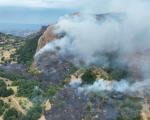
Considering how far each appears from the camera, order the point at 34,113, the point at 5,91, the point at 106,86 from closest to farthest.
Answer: the point at 34,113 < the point at 106,86 < the point at 5,91

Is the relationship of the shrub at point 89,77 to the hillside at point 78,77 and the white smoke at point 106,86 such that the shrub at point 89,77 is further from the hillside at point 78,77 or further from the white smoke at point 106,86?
the white smoke at point 106,86

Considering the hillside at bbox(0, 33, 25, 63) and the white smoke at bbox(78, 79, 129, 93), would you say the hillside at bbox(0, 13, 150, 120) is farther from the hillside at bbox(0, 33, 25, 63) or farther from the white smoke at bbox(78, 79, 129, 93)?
the hillside at bbox(0, 33, 25, 63)

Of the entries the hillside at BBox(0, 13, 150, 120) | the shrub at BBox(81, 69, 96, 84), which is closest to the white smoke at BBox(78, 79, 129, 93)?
the hillside at BBox(0, 13, 150, 120)

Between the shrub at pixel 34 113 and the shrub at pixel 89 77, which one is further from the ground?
the shrub at pixel 89 77

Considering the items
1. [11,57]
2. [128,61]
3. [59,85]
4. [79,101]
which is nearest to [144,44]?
[128,61]

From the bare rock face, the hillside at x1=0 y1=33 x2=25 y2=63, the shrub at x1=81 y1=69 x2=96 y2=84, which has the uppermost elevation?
the bare rock face

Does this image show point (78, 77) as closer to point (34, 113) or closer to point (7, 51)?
point (34, 113)

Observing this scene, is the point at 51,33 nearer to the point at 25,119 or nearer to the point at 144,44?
the point at 144,44

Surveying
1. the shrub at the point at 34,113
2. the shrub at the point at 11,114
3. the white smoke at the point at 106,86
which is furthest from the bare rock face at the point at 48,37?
the shrub at the point at 11,114

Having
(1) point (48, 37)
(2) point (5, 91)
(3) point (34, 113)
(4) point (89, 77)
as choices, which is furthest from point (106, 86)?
(1) point (48, 37)

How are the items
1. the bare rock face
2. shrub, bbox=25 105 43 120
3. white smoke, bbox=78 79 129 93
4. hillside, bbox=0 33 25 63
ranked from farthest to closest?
hillside, bbox=0 33 25 63 < the bare rock face < white smoke, bbox=78 79 129 93 < shrub, bbox=25 105 43 120

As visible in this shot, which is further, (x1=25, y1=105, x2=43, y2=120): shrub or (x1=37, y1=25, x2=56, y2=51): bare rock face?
(x1=37, y1=25, x2=56, y2=51): bare rock face
